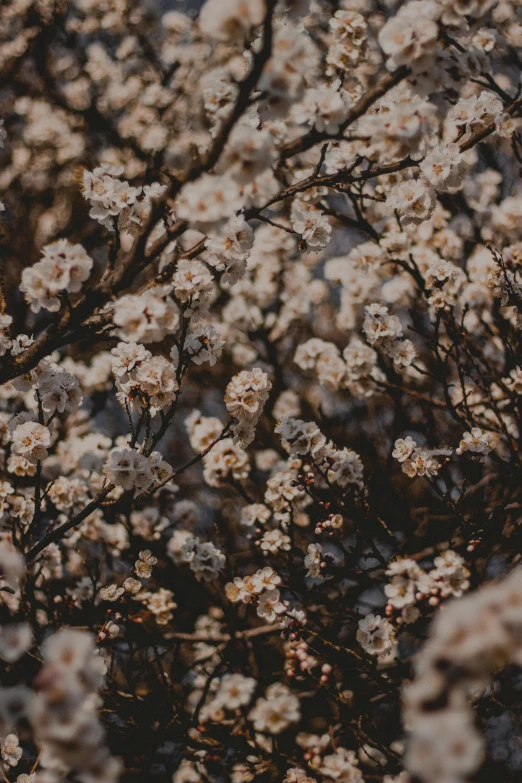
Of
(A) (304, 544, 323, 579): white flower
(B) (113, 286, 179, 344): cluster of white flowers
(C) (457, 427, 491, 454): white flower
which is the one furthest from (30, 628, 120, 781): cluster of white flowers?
(C) (457, 427, 491, 454): white flower

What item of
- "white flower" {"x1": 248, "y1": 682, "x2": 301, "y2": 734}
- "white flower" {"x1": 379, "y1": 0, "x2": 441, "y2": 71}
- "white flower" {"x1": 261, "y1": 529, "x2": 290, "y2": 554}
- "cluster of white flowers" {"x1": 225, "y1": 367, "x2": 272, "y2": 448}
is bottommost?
"white flower" {"x1": 248, "y1": 682, "x2": 301, "y2": 734}

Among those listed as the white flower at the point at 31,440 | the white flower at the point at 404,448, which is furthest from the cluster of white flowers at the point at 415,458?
the white flower at the point at 31,440

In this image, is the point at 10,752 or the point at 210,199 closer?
the point at 210,199

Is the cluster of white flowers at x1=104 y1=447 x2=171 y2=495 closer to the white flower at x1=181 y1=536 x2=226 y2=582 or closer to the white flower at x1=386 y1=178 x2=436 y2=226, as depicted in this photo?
the white flower at x1=181 y1=536 x2=226 y2=582

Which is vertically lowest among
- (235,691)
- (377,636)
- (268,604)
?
(235,691)

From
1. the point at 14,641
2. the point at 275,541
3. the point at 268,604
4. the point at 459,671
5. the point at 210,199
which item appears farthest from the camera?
the point at 275,541

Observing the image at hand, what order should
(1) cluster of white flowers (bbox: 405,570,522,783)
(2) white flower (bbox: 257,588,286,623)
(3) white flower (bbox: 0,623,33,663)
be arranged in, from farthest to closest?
(2) white flower (bbox: 257,588,286,623)
(3) white flower (bbox: 0,623,33,663)
(1) cluster of white flowers (bbox: 405,570,522,783)

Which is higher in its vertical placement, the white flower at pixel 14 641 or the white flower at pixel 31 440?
the white flower at pixel 31 440

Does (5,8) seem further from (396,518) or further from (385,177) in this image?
(396,518)

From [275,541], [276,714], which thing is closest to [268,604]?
[275,541]

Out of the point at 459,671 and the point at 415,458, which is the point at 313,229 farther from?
the point at 459,671

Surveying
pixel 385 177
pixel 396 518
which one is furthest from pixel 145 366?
pixel 396 518

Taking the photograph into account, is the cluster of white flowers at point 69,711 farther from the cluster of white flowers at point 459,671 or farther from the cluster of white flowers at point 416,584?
the cluster of white flowers at point 416,584

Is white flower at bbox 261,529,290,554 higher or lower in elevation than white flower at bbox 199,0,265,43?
lower
